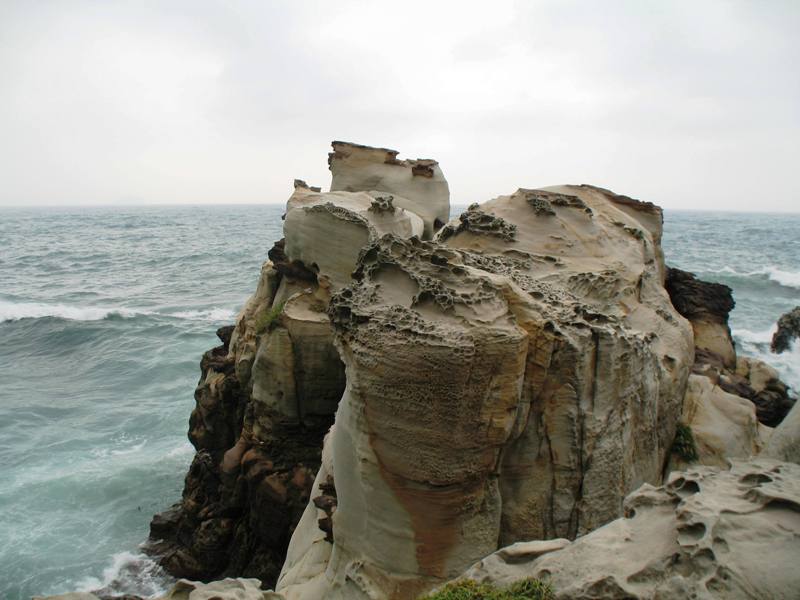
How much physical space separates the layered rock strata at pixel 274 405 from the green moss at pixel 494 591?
4.65m

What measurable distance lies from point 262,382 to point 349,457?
3387mm

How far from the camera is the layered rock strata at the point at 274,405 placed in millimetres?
7594

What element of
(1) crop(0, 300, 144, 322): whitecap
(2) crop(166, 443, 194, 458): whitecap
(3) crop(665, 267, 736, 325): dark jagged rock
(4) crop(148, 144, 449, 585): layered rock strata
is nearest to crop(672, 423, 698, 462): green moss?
(4) crop(148, 144, 449, 585): layered rock strata

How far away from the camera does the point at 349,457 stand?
15.3 ft

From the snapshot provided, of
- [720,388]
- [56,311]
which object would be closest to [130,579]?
[720,388]

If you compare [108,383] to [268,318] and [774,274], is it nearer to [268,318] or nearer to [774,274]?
[268,318]

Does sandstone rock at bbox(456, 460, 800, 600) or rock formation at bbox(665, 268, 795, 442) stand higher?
sandstone rock at bbox(456, 460, 800, 600)

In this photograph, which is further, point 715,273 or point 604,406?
point 715,273

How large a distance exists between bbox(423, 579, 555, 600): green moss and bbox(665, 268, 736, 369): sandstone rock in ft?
27.1

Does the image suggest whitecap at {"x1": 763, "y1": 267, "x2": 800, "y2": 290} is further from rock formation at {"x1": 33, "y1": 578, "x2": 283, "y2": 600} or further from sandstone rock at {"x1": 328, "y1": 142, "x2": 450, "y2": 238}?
rock formation at {"x1": 33, "y1": 578, "x2": 283, "y2": 600}

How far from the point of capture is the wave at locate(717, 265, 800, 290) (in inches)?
1043

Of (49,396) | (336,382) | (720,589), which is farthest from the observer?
(49,396)

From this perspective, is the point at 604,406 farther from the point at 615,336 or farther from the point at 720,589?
the point at 720,589

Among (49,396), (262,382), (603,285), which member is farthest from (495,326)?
(49,396)
